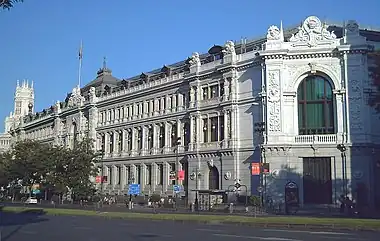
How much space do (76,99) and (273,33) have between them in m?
50.8

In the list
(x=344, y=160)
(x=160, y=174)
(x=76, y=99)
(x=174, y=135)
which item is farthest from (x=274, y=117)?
(x=76, y=99)

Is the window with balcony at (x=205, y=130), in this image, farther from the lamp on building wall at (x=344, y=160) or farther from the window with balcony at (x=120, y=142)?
the window with balcony at (x=120, y=142)

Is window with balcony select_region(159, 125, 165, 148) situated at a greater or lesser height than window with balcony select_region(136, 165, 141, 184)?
greater

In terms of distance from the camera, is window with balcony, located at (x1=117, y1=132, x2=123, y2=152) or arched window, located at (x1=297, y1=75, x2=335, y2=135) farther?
window with balcony, located at (x1=117, y1=132, x2=123, y2=152)

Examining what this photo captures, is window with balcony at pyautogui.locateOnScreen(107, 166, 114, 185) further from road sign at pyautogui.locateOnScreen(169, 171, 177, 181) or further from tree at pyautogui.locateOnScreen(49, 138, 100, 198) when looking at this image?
road sign at pyautogui.locateOnScreen(169, 171, 177, 181)

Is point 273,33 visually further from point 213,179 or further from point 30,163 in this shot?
point 30,163

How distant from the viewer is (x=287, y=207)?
51688 millimetres

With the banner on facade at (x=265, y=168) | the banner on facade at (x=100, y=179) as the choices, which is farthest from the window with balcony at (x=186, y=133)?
the banner on facade at (x=265, y=168)

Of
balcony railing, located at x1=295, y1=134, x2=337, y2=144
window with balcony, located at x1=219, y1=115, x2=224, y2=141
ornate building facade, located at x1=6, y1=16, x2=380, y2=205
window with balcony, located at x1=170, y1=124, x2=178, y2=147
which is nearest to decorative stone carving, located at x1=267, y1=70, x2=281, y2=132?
ornate building facade, located at x1=6, y1=16, x2=380, y2=205

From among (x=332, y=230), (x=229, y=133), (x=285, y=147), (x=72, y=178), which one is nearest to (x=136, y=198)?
(x=72, y=178)

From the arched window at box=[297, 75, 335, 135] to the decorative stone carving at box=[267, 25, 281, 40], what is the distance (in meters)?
5.99

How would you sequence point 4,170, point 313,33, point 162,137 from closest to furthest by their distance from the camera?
1. point 313,33
2. point 162,137
3. point 4,170

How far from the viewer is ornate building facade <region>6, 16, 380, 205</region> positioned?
53.5 metres

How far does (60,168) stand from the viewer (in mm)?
71938
